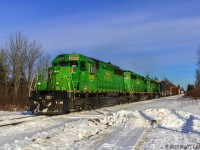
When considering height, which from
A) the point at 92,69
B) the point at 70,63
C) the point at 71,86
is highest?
the point at 70,63

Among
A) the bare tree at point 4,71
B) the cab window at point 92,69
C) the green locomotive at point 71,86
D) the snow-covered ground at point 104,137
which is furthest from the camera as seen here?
the bare tree at point 4,71

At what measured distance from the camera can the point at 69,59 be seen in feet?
59.9

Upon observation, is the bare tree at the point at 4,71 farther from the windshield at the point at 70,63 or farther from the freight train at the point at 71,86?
the windshield at the point at 70,63

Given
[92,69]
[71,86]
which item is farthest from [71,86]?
[92,69]

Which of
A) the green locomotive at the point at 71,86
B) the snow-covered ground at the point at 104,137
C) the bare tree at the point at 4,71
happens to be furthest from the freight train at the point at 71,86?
the bare tree at the point at 4,71

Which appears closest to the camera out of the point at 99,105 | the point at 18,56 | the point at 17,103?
the point at 99,105

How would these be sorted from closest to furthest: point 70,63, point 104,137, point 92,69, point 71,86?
1. point 104,137
2. point 71,86
3. point 70,63
4. point 92,69

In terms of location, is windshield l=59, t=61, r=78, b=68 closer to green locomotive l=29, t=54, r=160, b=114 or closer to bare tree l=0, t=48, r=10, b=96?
green locomotive l=29, t=54, r=160, b=114

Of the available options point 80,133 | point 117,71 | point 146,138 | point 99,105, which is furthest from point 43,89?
point 117,71

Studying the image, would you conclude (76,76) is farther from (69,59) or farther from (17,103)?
(17,103)

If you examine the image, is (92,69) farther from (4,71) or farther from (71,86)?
(4,71)

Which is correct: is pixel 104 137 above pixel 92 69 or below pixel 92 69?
below

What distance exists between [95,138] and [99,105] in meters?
13.0

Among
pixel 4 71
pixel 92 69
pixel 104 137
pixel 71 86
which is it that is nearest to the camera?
pixel 104 137
